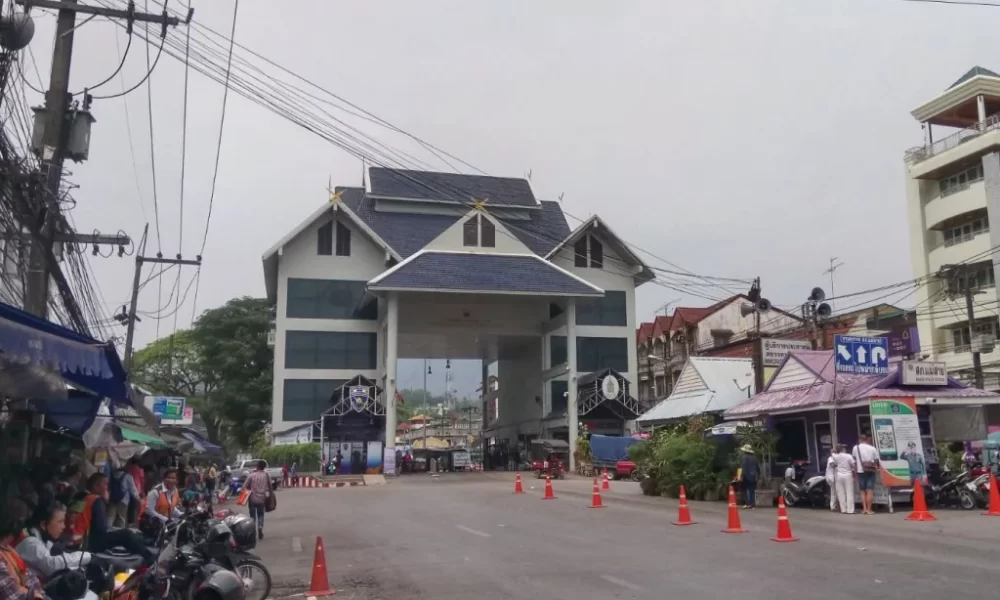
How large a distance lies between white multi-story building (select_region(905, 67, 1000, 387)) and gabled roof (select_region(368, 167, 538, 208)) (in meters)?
23.7

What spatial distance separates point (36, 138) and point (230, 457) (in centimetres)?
7014

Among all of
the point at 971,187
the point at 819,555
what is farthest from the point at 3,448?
the point at 971,187

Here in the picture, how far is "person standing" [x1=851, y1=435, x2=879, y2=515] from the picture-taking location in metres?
18.4

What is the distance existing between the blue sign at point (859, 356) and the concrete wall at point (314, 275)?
3303 cm

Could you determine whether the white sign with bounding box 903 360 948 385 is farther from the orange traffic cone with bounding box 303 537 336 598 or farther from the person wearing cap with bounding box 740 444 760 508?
the orange traffic cone with bounding box 303 537 336 598

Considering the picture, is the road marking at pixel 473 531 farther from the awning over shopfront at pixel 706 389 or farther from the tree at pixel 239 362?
the tree at pixel 239 362

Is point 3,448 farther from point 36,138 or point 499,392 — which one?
point 499,392

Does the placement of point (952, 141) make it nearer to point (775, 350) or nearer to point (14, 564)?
point (775, 350)

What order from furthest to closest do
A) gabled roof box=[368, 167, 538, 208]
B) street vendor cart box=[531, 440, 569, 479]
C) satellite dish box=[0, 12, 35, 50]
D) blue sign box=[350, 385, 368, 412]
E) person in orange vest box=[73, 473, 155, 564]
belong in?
1. gabled roof box=[368, 167, 538, 208]
2. blue sign box=[350, 385, 368, 412]
3. street vendor cart box=[531, 440, 569, 479]
4. satellite dish box=[0, 12, 35, 50]
5. person in orange vest box=[73, 473, 155, 564]

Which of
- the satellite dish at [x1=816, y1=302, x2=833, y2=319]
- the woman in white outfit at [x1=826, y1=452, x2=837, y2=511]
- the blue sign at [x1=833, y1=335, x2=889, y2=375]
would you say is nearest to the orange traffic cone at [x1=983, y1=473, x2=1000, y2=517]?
the woman in white outfit at [x1=826, y1=452, x2=837, y2=511]

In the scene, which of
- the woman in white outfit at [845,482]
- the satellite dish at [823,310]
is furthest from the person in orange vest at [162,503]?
the satellite dish at [823,310]

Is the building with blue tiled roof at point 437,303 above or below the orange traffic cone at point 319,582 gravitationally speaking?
above

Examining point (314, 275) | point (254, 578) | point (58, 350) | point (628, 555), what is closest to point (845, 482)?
point (628, 555)

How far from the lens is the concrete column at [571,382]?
143 feet
